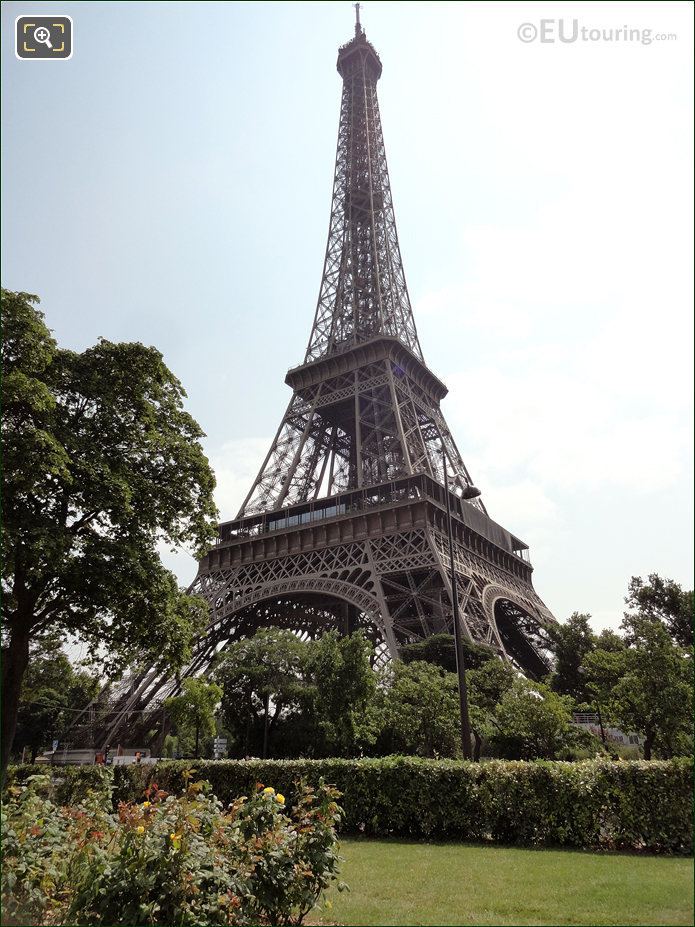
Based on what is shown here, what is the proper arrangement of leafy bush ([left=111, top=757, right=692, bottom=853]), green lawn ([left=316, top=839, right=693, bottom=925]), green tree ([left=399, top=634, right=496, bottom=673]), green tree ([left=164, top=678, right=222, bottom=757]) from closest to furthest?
green lawn ([left=316, top=839, right=693, bottom=925]) < leafy bush ([left=111, top=757, right=692, bottom=853]) < green tree ([left=164, top=678, right=222, bottom=757]) < green tree ([left=399, top=634, right=496, bottom=673])

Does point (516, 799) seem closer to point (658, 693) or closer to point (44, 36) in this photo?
point (658, 693)

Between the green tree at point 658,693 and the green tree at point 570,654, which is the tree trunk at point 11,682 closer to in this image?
the green tree at point 658,693

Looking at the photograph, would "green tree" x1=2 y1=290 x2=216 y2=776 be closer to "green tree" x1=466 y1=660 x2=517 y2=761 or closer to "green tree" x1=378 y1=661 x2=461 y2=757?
"green tree" x1=378 y1=661 x2=461 y2=757

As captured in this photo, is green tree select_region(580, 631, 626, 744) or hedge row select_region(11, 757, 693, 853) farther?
green tree select_region(580, 631, 626, 744)

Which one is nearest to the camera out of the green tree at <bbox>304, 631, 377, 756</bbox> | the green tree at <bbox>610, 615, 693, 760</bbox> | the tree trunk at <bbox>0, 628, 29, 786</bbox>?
the tree trunk at <bbox>0, 628, 29, 786</bbox>

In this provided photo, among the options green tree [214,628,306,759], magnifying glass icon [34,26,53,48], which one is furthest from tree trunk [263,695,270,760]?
magnifying glass icon [34,26,53,48]

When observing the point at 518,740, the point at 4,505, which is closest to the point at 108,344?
the point at 4,505

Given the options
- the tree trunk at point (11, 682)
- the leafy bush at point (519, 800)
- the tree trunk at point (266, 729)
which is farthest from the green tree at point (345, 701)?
the tree trunk at point (11, 682)

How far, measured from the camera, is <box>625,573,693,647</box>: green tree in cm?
3981

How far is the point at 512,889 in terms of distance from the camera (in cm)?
891

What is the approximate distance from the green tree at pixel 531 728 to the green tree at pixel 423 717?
73.9 inches

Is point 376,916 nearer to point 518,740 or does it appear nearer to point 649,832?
point 649,832

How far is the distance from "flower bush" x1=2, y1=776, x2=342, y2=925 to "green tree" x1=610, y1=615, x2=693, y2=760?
16450 mm

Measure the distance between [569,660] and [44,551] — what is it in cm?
4016
